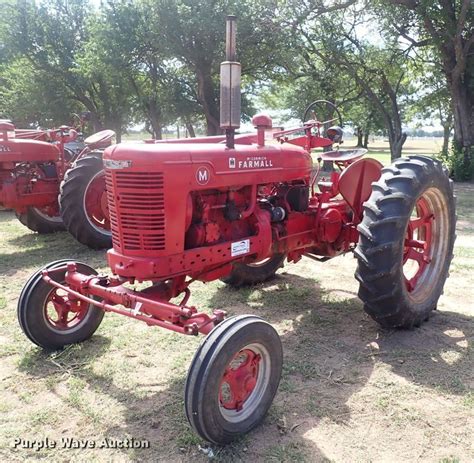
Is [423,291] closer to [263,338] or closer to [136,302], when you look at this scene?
[263,338]

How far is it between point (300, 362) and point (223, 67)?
6.86 feet

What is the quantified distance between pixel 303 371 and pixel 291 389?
0.85 feet

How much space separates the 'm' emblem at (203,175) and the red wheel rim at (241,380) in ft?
3.50

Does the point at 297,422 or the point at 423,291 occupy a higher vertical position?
the point at 423,291

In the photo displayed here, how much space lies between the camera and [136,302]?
9.83 feet

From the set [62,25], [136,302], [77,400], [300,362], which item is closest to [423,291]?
[300,362]

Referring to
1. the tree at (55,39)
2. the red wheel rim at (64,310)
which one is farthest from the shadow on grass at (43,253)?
the tree at (55,39)

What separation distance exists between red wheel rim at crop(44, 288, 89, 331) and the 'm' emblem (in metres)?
1.45

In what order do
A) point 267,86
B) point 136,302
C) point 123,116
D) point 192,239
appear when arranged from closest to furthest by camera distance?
point 136,302 → point 192,239 → point 267,86 → point 123,116

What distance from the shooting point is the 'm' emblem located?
10.2 ft

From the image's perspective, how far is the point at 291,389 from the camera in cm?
324

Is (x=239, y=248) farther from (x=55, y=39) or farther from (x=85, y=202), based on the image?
(x=55, y=39)

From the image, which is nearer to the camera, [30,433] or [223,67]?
[30,433]

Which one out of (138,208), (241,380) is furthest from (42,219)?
(241,380)
